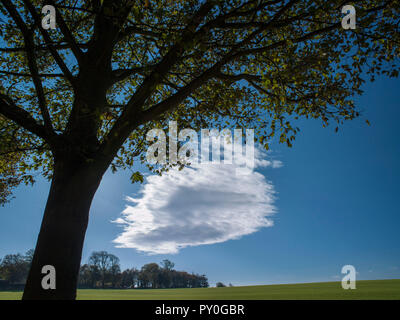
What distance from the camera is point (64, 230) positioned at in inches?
225

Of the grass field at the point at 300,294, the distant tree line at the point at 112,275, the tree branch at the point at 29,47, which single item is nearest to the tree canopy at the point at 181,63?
the tree branch at the point at 29,47

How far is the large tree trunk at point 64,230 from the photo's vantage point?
554 cm

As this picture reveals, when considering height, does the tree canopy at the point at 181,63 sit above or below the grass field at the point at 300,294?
above

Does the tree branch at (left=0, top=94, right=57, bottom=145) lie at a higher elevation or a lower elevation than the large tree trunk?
higher

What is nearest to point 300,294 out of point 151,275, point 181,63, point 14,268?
point 181,63

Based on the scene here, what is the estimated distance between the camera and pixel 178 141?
39.7ft

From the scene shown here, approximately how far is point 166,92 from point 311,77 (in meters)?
7.29

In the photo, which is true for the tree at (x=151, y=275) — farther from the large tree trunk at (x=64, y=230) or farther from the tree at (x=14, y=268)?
the large tree trunk at (x=64, y=230)

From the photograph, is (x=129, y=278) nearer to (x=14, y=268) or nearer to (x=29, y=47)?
(x=14, y=268)

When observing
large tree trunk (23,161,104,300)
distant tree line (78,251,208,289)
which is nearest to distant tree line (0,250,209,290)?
distant tree line (78,251,208,289)

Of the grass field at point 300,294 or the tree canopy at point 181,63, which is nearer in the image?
the tree canopy at point 181,63

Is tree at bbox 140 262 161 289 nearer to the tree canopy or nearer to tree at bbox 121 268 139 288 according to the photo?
tree at bbox 121 268 139 288

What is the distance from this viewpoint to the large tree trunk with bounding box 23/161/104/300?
5.54 meters
